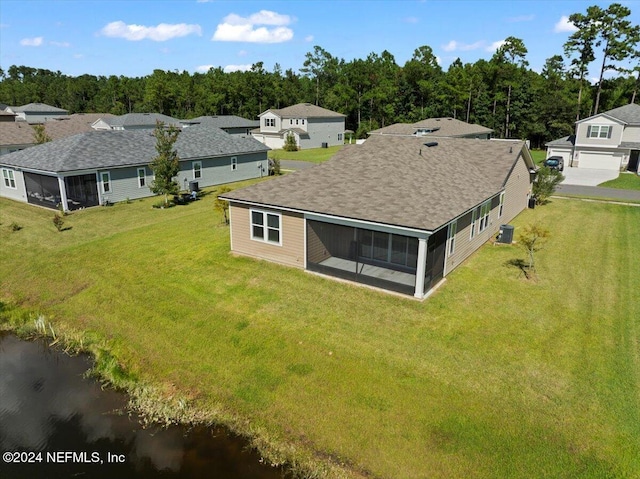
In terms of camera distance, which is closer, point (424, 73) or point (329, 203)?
point (329, 203)

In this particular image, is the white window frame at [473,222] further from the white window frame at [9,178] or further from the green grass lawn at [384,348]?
the white window frame at [9,178]

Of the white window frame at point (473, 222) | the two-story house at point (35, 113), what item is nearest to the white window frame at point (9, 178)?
the white window frame at point (473, 222)

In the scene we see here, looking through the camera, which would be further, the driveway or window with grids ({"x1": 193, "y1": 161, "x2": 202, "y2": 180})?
the driveway

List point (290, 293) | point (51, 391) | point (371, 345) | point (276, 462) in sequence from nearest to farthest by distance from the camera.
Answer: point (276, 462), point (51, 391), point (371, 345), point (290, 293)

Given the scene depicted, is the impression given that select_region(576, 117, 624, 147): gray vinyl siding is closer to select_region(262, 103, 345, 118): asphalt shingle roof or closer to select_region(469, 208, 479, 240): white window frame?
select_region(262, 103, 345, 118): asphalt shingle roof

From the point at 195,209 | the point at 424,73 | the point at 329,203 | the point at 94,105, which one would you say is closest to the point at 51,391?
the point at 329,203

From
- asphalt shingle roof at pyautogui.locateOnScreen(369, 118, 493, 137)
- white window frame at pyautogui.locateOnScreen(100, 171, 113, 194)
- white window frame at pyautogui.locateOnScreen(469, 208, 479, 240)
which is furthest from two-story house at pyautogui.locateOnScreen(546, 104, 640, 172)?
white window frame at pyautogui.locateOnScreen(100, 171, 113, 194)

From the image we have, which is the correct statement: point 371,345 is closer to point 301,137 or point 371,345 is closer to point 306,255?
point 306,255
